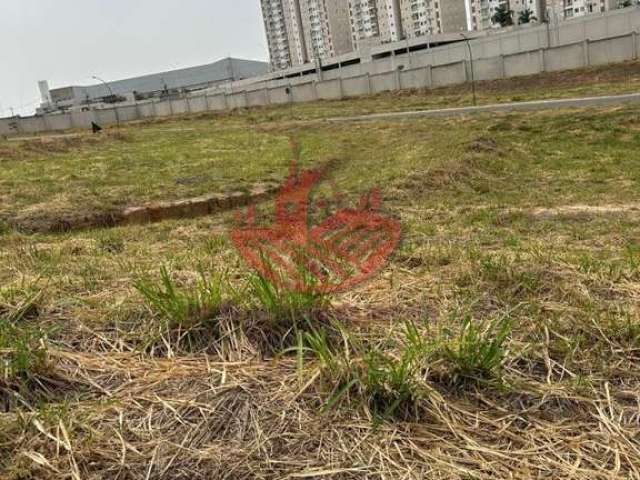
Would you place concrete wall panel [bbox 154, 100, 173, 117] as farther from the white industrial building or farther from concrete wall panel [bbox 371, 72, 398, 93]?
the white industrial building

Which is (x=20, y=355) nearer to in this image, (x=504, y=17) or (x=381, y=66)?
(x=381, y=66)

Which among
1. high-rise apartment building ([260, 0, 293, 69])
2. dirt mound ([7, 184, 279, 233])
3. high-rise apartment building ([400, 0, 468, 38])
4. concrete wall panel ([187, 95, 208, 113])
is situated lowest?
dirt mound ([7, 184, 279, 233])

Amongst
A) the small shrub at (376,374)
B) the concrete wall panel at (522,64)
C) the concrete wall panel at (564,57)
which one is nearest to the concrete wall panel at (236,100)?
the concrete wall panel at (522,64)

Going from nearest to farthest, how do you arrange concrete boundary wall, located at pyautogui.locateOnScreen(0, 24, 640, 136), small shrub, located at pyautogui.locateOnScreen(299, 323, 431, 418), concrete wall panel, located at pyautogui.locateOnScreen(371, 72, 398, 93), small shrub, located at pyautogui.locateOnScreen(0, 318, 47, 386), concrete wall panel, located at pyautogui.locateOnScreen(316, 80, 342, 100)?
small shrub, located at pyautogui.locateOnScreen(299, 323, 431, 418) < small shrub, located at pyautogui.locateOnScreen(0, 318, 47, 386) < concrete boundary wall, located at pyautogui.locateOnScreen(0, 24, 640, 136) < concrete wall panel, located at pyautogui.locateOnScreen(371, 72, 398, 93) < concrete wall panel, located at pyautogui.locateOnScreen(316, 80, 342, 100)

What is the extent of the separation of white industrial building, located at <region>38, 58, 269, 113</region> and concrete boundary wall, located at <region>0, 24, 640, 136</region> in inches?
1505

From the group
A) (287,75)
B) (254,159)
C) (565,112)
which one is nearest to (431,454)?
(254,159)

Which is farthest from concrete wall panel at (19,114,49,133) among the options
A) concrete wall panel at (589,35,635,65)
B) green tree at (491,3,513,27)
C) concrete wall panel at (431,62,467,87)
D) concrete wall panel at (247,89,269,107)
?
green tree at (491,3,513,27)

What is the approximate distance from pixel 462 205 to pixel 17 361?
7.61 m

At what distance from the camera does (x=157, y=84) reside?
108 metres

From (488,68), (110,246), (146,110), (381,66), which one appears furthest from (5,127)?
(110,246)

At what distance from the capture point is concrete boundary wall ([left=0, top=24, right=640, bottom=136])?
3216 centimetres

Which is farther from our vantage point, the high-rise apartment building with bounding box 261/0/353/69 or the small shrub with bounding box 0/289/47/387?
the high-rise apartment building with bounding box 261/0/353/69

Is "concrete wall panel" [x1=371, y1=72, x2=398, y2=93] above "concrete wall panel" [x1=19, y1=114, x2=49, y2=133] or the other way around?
the other way around

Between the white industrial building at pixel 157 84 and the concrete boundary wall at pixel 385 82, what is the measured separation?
38.2 metres
